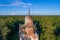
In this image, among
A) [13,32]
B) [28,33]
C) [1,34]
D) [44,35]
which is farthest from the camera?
[13,32]

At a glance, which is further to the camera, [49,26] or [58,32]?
[58,32]

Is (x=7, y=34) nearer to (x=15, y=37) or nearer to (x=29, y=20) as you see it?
(x=15, y=37)

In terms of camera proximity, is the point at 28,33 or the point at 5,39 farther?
the point at 5,39

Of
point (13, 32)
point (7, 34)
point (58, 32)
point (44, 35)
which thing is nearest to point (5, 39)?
point (7, 34)

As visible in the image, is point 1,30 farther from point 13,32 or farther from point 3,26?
point 13,32

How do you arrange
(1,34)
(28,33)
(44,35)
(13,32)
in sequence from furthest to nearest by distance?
(13,32)
(44,35)
(1,34)
(28,33)

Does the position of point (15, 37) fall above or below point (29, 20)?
below

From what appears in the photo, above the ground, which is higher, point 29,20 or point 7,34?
point 29,20

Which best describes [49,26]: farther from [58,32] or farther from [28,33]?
[28,33]
